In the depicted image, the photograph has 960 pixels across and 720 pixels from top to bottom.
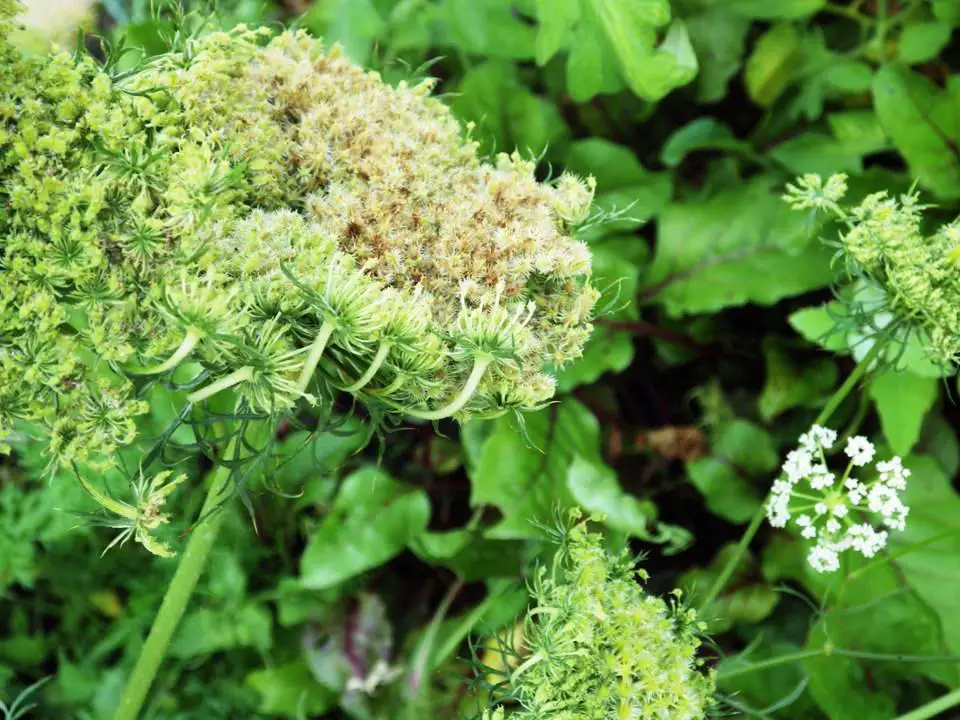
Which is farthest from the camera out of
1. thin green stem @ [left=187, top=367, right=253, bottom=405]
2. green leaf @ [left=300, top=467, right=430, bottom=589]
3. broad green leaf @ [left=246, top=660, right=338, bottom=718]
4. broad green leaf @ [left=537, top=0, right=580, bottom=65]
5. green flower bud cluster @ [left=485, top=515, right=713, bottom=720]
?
broad green leaf @ [left=246, top=660, right=338, bottom=718]

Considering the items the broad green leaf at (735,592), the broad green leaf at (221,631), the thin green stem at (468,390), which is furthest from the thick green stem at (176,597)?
the broad green leaf at (735,592)

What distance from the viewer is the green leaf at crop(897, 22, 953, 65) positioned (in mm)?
1606

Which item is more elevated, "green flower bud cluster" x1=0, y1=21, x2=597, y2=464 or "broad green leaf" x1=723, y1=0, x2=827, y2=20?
"green flower bud cluster" x1=0, y1=21, x2=597, y2=464

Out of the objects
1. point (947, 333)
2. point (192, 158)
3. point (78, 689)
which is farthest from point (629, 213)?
point (78, 689)

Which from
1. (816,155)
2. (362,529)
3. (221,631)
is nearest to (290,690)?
(221,631)

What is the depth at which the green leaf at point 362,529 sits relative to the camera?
4.90 ft

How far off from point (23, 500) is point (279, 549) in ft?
1.42

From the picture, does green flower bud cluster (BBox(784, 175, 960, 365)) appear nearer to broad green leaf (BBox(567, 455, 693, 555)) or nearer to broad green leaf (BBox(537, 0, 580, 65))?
broad green leaf (BBox(537, 0, 580, 65))

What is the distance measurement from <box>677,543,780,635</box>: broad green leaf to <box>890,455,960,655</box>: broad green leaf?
0.23 meters

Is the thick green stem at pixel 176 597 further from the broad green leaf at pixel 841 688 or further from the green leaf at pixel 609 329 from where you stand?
the broad green leaf at pixel 841 688

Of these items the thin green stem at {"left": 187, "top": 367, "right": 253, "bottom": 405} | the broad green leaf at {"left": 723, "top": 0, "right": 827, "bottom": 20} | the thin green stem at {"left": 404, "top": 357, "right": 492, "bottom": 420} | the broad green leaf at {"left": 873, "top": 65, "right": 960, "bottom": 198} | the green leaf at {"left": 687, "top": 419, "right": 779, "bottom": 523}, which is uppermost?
the thin green stem at {"left": 187, "top": 367, "right": 253, "bottom": 405}

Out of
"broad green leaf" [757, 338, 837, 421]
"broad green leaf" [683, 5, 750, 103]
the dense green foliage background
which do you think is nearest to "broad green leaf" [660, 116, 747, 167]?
the dense green foliage background

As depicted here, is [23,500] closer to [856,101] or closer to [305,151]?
[305,151]

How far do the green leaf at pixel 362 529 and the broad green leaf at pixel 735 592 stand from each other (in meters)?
0.46
